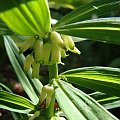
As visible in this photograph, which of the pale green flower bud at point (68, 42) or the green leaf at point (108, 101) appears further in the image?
the green leaf at point (108, 101)

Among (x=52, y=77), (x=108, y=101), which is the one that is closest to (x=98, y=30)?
(x=52, y=77)

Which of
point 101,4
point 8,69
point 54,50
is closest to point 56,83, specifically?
point 54,50

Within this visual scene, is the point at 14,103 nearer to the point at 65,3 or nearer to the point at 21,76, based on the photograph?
the point at 21,76

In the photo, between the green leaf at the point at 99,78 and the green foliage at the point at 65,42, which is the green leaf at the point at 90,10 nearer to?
the green foliage at the point at 65,42

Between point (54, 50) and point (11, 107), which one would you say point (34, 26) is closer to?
point (54, 50)

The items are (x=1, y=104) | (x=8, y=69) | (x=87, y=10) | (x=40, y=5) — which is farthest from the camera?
(x=8, y=69)

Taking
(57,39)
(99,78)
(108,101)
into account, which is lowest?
(108,101)

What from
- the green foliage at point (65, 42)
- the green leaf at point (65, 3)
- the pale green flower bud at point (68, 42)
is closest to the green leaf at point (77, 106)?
the green foliage at point (65, 42)
